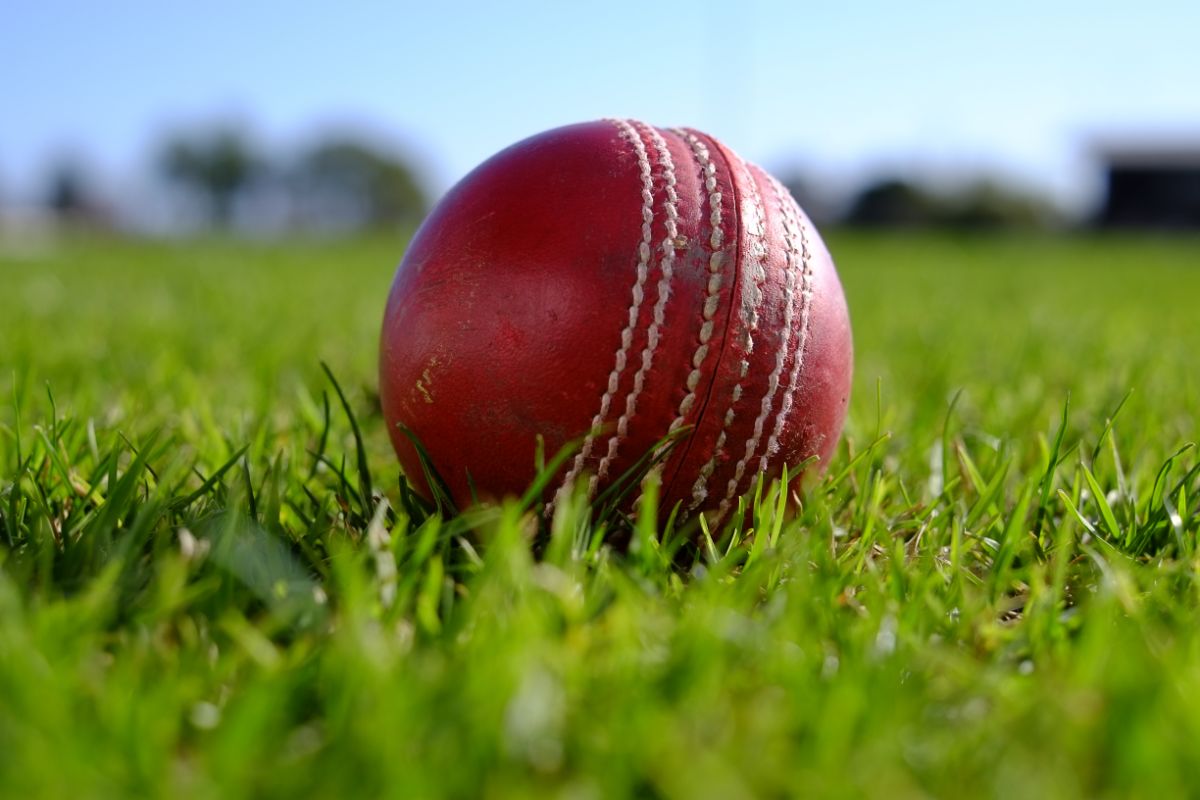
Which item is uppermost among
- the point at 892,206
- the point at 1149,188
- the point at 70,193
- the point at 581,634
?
the point at 581,634

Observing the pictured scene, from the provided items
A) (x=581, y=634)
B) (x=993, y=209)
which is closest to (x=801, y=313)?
(x=581, y=634)

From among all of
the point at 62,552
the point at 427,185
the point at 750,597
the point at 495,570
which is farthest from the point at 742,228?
the point at 427,185

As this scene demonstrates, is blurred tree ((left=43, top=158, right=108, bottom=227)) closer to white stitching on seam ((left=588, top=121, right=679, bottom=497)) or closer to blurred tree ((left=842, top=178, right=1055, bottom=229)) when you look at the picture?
blurred tree ((left=842, top=178, right=1055, bottom=229))

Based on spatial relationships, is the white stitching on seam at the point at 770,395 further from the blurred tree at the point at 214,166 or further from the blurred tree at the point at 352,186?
the blurred tree at the point at 352,186

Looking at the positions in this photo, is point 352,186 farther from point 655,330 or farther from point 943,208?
point 655,330

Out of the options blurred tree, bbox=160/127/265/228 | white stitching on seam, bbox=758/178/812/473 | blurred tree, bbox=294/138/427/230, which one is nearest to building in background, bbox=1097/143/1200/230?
white stitching on seam, bbox=758/178/812/473

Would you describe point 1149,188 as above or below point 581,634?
below

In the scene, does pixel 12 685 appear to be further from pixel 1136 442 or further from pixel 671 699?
pixel 1136 442

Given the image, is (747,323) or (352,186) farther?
(352,186)
